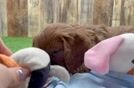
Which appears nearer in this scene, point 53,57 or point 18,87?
point 18,87

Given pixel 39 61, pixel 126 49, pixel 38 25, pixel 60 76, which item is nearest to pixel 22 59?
pixel 39 61

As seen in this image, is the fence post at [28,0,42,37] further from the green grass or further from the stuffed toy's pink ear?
the stuffed toy's pink ear

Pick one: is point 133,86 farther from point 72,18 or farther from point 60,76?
point 72,18

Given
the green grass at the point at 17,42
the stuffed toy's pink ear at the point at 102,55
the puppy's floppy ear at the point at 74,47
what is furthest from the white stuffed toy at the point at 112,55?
the green grass at the point at 17,42

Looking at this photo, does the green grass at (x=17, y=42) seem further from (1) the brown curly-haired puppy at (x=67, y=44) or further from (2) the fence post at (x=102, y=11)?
(1) the brown curly-haired puppy at (x=67, y=44)

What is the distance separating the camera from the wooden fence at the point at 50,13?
73.5 inches

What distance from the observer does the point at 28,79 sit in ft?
2.56

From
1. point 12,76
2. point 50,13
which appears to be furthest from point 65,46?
point 50,13

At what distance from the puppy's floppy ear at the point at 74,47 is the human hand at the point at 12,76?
210mm

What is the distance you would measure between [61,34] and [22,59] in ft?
0.66

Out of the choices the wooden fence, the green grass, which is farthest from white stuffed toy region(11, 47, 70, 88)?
the wooden fence

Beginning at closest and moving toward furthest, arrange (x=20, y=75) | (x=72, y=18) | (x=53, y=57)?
(x=20, y=75) → (x=53, y=57) → (x=72, y=18)

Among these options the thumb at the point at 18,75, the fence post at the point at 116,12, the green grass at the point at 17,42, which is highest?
the fence post at the point at 116,12

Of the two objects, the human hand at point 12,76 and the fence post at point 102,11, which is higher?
the fence post at point 102,11
